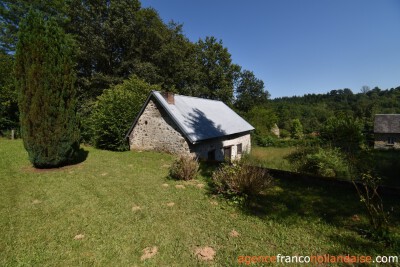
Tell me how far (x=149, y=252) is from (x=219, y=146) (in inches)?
446

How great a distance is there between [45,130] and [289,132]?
56.7m

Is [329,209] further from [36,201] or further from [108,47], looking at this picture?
[108,47]

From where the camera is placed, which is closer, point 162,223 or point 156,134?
point 162,223

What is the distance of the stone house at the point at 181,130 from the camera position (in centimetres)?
1318

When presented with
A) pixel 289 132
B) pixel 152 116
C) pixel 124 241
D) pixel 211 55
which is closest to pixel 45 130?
pixel 152 116

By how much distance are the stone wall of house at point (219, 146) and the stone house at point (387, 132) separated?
2643cm

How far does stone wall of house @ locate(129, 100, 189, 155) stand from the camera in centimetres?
1342

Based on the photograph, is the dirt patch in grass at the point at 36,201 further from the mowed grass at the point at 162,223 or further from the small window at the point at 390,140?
the small window at the point at 390,140

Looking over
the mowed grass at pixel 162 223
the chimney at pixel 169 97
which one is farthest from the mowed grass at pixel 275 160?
the chimney at pixel 169 97

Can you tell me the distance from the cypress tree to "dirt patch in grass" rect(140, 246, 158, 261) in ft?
25.9

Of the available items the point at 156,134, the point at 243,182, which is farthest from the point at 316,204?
the point at 156,134

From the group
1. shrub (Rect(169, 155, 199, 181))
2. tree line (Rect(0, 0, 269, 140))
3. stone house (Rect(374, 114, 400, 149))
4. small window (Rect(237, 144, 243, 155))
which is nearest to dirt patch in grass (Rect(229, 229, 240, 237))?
shrub (Rect(169, 155, 199, 181))

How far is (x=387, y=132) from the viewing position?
1249 inches

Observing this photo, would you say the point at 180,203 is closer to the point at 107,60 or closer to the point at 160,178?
the point at 160,178
